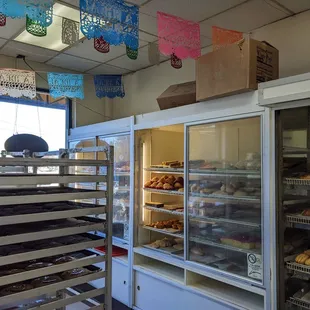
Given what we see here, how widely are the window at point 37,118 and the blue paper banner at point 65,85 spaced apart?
3.46 feet

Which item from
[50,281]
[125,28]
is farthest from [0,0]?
[50,281]

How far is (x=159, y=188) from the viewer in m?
3.64

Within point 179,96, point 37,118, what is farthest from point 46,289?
point 37,118

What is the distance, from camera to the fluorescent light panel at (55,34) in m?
3.12

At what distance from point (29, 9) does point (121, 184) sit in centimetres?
272

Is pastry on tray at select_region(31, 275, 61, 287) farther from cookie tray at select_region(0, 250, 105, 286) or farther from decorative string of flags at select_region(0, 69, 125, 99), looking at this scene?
decorative string of flags at select_region(0, 69, 125, 99)

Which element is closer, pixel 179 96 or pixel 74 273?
pixel 74 273

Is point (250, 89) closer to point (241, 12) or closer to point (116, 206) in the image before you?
point (241, 12)

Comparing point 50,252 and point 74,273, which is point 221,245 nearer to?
point 74,273

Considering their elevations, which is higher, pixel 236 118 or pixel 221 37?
pixel 221 37

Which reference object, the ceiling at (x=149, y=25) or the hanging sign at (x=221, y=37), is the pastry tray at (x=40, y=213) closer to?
the hanging sign at (x=221, y=37)

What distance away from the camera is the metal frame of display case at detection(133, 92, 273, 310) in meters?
2.39

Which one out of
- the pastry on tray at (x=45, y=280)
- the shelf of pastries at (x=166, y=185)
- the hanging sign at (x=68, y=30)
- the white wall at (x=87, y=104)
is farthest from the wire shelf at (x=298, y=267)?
the white wall at (x=87, y=104)

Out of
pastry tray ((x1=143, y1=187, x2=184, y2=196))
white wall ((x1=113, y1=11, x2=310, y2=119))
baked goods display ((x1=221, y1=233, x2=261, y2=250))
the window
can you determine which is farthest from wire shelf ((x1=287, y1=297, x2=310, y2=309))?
the window
